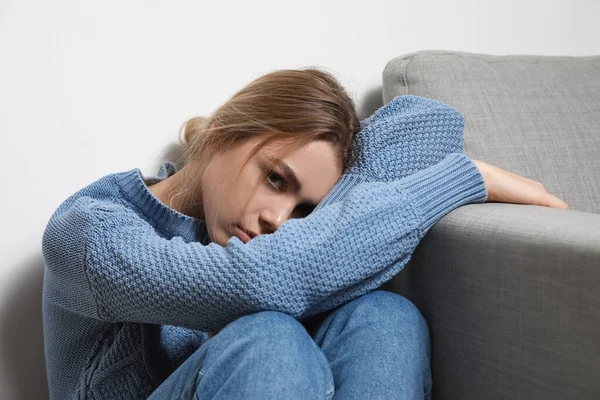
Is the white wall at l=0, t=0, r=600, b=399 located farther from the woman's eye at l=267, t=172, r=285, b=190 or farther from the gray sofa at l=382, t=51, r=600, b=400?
the woman's eye at l=267, t=172, r=285, b=190

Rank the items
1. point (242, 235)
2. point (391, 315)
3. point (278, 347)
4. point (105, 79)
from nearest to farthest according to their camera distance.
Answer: point (278, 347) → point (391, 315) → point (242, 235) → point (105, 79)

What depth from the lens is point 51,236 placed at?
2.60ft

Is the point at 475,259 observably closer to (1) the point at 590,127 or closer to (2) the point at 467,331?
(2) the point at 467,331

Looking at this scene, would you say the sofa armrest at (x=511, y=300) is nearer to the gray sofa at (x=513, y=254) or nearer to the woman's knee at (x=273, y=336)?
the gray sofa at (x=513, y=254)

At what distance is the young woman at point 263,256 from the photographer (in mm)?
679

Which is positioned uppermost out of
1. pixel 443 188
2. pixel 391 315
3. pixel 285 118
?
pixel 285 118

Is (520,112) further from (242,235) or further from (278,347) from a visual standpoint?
(278,347)

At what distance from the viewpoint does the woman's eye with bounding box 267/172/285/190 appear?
2.90 feet

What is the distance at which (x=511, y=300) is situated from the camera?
0.68 m

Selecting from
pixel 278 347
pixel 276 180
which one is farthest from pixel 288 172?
pixel 278 347

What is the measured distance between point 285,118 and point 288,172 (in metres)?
0.09

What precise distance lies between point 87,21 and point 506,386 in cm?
84

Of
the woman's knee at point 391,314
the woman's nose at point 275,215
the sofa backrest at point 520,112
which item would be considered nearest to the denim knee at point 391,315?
the woman's knee at point 391,314

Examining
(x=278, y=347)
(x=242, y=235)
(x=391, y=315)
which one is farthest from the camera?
(x=242, y=235)
